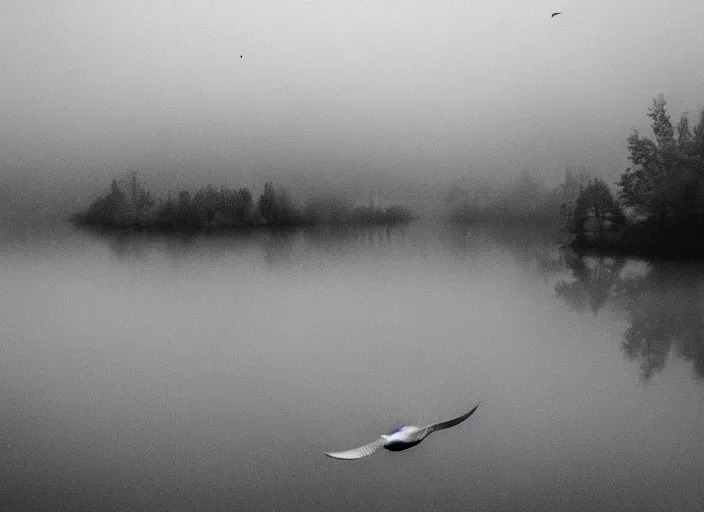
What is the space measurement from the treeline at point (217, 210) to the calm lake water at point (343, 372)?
0.30ft

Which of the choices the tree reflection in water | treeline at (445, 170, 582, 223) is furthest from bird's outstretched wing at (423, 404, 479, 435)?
treeline at (445, 170, 582, 223)

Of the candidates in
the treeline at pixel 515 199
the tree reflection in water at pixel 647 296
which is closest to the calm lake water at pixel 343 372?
the tree reflection in water at pixel 647 296

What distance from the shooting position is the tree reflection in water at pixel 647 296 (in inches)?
118

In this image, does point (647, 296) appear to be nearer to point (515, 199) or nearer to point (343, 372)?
point (515, 199)

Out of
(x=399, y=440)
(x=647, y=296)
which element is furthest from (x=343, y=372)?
(x=647, y=296)

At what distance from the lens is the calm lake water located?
6.35ft

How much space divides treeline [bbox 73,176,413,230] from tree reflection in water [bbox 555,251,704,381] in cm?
111

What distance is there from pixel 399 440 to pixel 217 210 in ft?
5.99

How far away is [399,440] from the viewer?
219cm

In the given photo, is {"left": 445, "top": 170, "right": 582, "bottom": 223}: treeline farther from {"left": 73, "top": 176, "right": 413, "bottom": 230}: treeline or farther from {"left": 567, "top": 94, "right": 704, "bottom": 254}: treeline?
{"left": 73, "top": 176, "right": 413, "bottom": 230}: treeline

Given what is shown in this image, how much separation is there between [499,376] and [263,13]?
6.89 feet

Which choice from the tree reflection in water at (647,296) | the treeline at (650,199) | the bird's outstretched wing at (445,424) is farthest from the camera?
the treeline at (650,199)

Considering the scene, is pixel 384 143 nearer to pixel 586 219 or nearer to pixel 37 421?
pixel 586 219

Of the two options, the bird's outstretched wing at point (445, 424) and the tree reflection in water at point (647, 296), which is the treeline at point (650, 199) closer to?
the tree reflection in water at point (647, 296)
